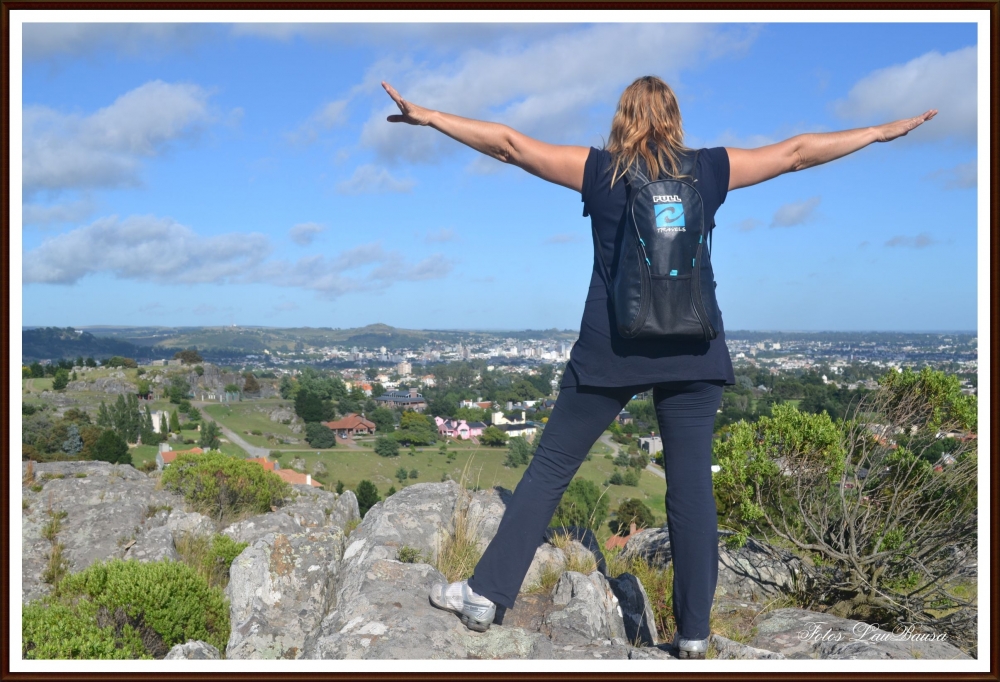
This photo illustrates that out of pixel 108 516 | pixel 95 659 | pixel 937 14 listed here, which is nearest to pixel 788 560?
pixel 937 14

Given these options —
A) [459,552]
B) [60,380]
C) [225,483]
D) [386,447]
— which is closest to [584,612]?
[459,552]

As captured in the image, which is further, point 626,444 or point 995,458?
point 626,444

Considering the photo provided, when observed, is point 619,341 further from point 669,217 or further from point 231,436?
point 231,436

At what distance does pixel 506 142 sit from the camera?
2.61m

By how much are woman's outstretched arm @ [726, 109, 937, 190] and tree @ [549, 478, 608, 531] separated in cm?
247

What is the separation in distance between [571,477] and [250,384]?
33.8 m

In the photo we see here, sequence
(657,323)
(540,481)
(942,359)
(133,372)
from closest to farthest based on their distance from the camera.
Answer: (657,323)
(540,481)
(942,359)
(133,372)

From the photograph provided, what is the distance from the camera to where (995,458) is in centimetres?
329

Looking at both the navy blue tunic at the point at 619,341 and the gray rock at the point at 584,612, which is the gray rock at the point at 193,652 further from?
the navy blue tunic at the point at 619,341

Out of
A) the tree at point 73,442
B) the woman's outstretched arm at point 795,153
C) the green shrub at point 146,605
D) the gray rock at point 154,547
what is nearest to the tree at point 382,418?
the tree at point 73,442

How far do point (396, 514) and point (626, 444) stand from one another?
21.7 feet

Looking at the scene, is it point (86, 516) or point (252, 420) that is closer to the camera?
point (86, 516)

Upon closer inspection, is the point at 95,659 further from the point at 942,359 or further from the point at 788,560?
the point at 942,359

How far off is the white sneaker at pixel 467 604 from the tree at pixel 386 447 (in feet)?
74.6
